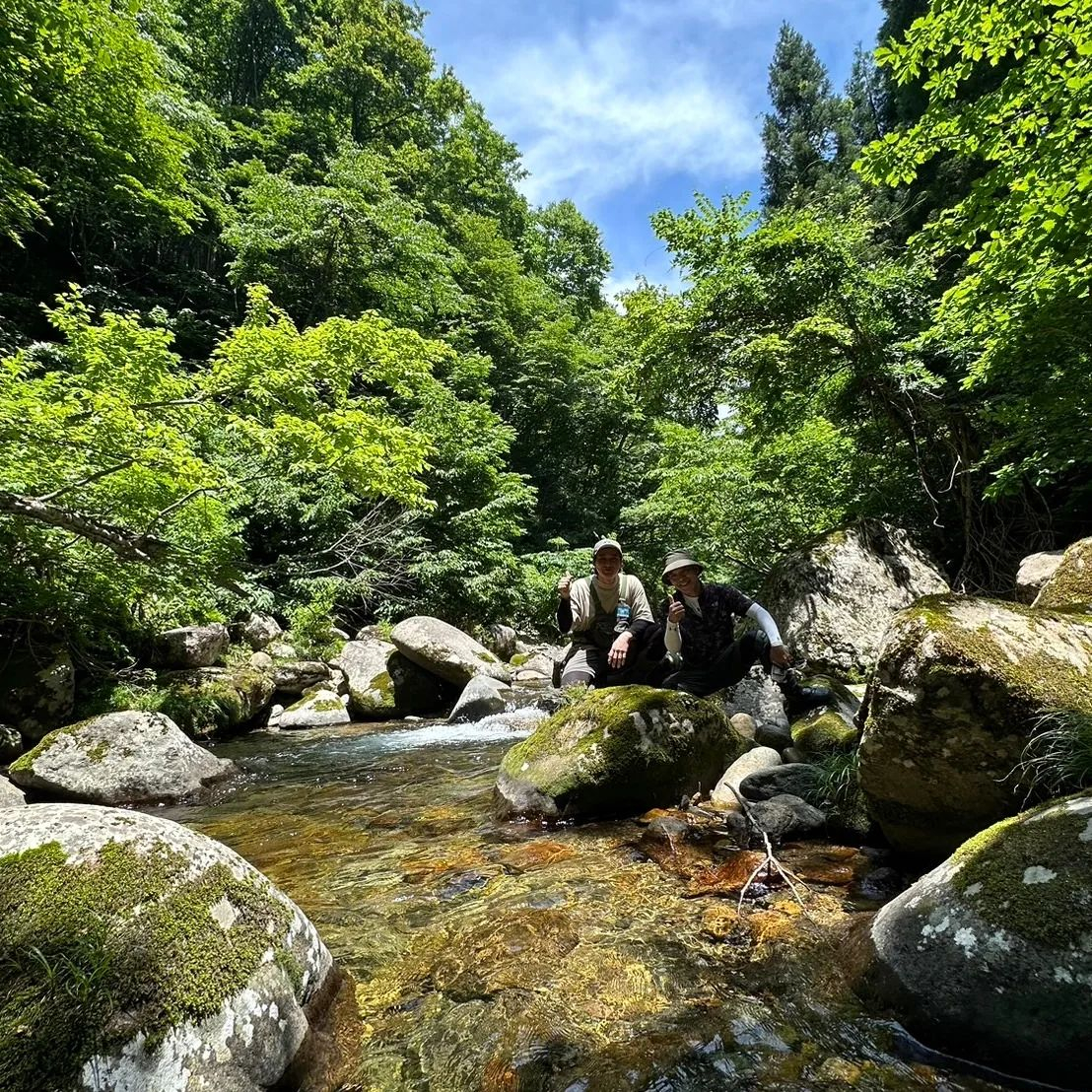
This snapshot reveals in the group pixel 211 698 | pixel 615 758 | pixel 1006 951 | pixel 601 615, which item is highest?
pixel 601 615

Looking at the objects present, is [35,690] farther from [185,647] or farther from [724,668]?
[724,668]

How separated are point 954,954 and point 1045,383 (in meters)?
8.34

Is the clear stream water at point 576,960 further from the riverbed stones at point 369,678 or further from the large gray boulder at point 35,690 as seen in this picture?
the riverbed stones at point 369,678

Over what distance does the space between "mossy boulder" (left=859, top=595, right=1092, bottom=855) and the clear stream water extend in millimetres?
657

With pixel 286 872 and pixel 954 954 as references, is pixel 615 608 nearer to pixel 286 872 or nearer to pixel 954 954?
pixel 286 872

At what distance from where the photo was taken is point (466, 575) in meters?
18.0

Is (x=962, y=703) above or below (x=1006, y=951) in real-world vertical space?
above

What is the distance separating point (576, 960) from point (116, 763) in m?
5.86

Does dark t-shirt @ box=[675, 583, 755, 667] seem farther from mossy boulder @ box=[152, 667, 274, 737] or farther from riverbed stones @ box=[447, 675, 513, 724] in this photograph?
mossy boulder @ box=[152, 667, 274, 737]

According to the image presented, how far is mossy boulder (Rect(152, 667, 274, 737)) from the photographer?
30.5ft

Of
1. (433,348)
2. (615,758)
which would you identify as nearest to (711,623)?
(615,758)

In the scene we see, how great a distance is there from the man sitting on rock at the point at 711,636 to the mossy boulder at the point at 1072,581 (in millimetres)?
2003

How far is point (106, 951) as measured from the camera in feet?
6.08

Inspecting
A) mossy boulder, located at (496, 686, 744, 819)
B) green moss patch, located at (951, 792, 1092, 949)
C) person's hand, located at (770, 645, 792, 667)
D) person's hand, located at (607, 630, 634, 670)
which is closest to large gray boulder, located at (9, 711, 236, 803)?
mossy boulder, located at (496, 686, 744, 819)
